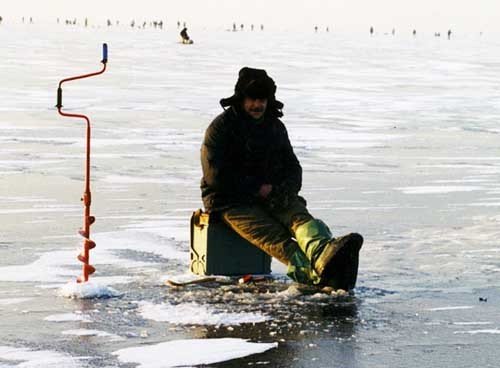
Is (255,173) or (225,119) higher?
(225,119)

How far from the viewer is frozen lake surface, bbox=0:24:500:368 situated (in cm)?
770

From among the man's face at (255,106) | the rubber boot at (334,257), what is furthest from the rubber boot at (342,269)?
the man's face at (255,106)

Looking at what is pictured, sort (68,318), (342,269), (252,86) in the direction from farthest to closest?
(252,86), (342,269), (68,318)

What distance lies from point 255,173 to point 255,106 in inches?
18.4

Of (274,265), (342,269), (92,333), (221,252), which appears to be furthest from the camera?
(274,265)

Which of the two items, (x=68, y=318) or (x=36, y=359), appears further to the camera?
(x=68, y=318)

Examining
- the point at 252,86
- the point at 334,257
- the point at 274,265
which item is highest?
the point at 252,86

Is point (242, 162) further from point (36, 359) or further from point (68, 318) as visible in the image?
point (36, 359)

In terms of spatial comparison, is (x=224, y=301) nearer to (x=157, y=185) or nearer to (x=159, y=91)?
(x=157, y=185)

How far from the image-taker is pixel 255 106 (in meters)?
9.83

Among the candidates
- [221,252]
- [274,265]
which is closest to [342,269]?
[221,252]

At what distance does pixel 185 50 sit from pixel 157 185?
55008 millimetres

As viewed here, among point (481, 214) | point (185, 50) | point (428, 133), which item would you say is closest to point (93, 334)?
point (481, 214)

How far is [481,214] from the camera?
1315 cm
